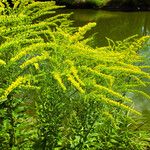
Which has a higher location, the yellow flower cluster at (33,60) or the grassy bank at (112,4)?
the yellow flower cluster at (33,60)

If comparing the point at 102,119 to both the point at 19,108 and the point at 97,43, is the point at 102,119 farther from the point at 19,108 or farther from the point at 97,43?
the point at 97,43

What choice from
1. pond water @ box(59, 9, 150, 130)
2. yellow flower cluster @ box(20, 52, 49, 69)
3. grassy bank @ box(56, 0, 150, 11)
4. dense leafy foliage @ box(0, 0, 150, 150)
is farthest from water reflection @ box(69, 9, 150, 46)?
yellow flower cluster @ box(20, 52, 49, 69)

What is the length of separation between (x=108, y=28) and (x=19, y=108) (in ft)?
72.3

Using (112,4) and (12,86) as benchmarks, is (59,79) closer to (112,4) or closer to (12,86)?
(12,86)

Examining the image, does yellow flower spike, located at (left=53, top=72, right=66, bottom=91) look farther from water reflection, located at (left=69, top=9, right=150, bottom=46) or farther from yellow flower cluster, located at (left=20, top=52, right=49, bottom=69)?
water reflection, located at (left=69, top=9, right=150, bottom=46)

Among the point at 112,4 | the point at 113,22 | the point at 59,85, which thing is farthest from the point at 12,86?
the point at 112,4

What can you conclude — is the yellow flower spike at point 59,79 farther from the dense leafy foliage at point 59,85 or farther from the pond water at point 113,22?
the pond water at point 113,22

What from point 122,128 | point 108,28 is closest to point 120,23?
point 108,28

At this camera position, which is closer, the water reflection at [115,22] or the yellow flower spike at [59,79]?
the yellow flower spike at [59,79]

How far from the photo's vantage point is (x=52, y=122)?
18.4ft

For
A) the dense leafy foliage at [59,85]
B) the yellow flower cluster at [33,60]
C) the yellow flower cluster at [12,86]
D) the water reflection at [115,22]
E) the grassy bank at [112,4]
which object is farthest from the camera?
the grassy bank at [112,4]

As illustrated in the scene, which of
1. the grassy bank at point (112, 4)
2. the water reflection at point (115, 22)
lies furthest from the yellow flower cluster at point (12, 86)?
the grassy bank at point (112, 4)

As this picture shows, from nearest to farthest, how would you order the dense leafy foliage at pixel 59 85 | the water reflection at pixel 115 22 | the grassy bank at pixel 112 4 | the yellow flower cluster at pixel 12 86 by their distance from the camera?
the yellow flower cluster at pixel 12 86, the dense leafy foliage at pixel 59 85, the water reflection at pixel 115 22, the grassy bank at pixel 112 4

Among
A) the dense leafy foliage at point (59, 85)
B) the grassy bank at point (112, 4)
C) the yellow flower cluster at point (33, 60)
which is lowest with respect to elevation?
the grassy bank at point (112, 4)
